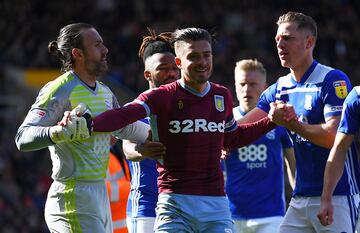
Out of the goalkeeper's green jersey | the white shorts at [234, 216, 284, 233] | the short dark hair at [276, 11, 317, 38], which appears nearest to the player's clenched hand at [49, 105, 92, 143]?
the goalkeeper's green jersey

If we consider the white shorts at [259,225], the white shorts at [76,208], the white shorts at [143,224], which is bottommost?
the white shorts at [259,225]

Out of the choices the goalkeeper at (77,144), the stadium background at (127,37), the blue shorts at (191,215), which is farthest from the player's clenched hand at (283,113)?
the stadium background at (127,37)

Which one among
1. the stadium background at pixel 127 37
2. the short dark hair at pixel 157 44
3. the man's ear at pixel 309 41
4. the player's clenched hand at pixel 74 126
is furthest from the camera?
the stadium background at pixel 127 37

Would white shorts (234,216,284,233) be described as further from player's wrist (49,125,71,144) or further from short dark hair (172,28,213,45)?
player's wrist (49,125,71,144)

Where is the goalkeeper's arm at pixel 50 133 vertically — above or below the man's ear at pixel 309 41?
below

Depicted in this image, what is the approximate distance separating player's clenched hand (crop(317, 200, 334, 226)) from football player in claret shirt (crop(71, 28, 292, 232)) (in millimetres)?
658

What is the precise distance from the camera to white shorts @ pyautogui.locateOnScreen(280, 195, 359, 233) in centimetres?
689

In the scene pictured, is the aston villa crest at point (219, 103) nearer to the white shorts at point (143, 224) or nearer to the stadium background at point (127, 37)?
the white shorts at point (143, 224)

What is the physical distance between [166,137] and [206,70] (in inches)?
22.3

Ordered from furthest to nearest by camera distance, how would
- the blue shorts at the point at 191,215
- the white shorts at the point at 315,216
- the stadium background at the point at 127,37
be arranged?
the stadium background at the point at 127,37 → the white shorts at the point at 315,216 → the blue shorts at the point at 191,215

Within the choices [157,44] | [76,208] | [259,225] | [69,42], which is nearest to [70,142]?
[76,208]

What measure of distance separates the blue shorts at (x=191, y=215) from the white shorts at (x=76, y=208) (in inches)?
18.2

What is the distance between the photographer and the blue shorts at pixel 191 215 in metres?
6.50

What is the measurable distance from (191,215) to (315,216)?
3.47ft
